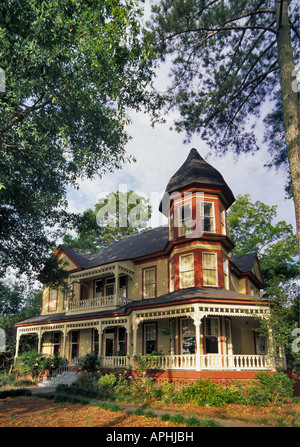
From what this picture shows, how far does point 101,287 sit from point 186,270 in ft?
27.9

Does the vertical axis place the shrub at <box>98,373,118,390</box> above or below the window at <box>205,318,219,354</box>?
below

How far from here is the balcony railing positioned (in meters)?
22.1

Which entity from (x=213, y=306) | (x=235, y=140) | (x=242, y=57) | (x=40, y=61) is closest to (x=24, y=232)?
(x=40, y=61)

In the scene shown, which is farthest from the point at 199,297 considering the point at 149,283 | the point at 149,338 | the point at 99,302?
the point at 99,302

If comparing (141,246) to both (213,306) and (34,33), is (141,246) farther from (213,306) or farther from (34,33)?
(34,33)

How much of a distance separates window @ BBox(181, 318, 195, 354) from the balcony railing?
5600 mm

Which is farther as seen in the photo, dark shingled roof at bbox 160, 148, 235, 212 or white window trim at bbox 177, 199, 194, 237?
dark shingled roof at bbox 160, 148, 235, 212

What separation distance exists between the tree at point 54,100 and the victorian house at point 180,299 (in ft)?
20.8

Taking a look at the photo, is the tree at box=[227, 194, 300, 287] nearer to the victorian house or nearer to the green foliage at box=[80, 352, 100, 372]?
the victorian house

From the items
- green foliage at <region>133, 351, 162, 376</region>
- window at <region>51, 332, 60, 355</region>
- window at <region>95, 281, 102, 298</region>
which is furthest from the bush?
window at <region>51, 332, 60, 355</region>

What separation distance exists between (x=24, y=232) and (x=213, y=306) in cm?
929

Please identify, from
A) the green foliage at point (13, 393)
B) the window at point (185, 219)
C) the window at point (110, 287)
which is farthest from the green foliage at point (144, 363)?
the window at point (110, 287)

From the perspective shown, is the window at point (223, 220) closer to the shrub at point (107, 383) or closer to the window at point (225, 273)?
the window at point (225, 273)

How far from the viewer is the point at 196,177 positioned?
19812 mm
